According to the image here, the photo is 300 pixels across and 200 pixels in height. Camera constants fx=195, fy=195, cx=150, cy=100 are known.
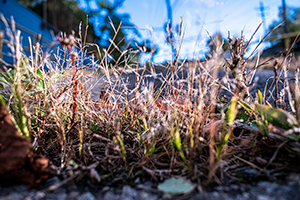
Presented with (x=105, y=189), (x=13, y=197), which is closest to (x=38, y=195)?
(x=13, y=197)

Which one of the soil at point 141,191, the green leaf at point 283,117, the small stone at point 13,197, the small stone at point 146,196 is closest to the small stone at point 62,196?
the soil at point 141,191

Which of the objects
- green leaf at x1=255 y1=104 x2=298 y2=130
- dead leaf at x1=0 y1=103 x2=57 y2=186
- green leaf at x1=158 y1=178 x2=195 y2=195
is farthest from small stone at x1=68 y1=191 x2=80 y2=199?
green leaf at x1=255 y1=104 x2=298 y2=130

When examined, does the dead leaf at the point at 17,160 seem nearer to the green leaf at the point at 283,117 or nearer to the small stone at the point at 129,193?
the small stone at the point at 129,193

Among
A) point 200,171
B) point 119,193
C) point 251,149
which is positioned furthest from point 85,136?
point 251,149

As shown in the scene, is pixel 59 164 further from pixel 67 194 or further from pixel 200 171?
pixel 200 171

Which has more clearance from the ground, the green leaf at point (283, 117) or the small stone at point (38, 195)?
the green leaf at point (283, 117)

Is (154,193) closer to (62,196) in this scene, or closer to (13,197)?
(62,196)

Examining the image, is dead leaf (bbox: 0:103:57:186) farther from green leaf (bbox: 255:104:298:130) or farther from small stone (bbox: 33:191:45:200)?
green leaf (bbox: 255:104:298:130)

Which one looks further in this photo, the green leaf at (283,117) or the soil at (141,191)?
the green leaf at (283,117)
